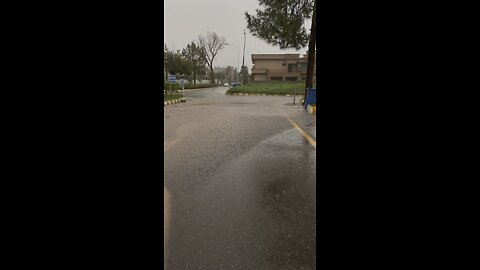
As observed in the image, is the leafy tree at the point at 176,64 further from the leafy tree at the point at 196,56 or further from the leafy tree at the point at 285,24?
the leafy tree at the point at 285,24

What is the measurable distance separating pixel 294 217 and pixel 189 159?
235 centimetres

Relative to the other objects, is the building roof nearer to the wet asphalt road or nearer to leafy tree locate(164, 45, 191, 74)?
leafy tree locate(164, 45, 191, 74)

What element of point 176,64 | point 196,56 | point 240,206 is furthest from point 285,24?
point 196,56

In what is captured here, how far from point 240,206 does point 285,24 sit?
12.5 meters

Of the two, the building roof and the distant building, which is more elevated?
the building roof

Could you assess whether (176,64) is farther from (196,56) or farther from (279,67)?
(279,67)

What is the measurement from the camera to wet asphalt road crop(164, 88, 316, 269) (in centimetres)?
182

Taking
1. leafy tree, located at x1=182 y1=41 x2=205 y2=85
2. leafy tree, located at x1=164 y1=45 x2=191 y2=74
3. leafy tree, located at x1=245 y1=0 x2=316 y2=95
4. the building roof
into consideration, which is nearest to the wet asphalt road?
leafy tree, located at x1=245 y1=0 x2=316 y2=95

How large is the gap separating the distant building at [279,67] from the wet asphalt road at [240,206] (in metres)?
51.5

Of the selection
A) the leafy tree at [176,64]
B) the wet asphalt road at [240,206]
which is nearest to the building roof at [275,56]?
the leafy tree at [176,64]

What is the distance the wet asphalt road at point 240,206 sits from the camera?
182 cm

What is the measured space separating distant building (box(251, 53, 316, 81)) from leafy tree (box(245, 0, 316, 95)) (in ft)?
133

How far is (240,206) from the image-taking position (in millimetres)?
2590
